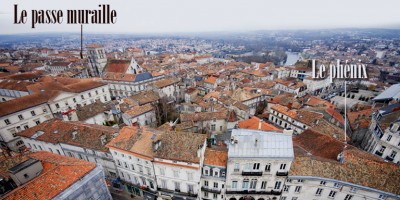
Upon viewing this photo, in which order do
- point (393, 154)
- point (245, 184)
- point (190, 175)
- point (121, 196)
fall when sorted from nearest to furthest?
point (190, 175), point (245, 184), point (393, 154), point (121, 196)

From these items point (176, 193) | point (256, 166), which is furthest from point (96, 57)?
point (256, 166)

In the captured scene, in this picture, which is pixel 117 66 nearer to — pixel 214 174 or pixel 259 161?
pixel 214 174

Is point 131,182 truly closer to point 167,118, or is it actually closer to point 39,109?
point 167,118

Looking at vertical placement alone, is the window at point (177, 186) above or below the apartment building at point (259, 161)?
below

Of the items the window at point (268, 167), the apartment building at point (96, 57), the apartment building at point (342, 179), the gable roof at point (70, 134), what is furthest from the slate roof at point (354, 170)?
the apartment building at point (96, 57)

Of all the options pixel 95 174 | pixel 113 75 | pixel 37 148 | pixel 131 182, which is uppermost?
pixel 113 75

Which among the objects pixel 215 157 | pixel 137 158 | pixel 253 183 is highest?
pixel 215 157

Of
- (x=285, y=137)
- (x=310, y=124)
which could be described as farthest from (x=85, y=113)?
(x=310, y=124)

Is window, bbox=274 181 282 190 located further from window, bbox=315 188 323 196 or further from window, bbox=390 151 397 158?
window, bbox=390 151 397 158

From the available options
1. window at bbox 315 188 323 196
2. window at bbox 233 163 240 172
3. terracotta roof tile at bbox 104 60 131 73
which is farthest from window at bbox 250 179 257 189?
terracotta roof tile at bbox 104 60 131 73

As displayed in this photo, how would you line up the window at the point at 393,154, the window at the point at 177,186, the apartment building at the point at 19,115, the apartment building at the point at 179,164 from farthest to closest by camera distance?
the apartment building at the point at 19,115 < the window at the point at 393,154 < the window at the point at 177,186 < the apartment building at the point at 179,164

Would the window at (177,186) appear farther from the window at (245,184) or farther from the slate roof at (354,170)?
the slate roof at (354,170)
